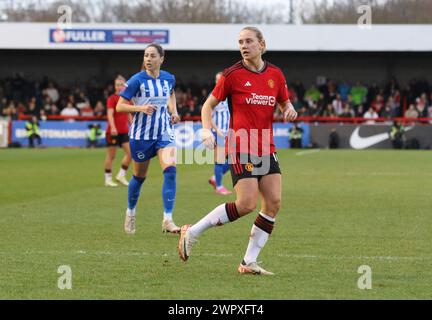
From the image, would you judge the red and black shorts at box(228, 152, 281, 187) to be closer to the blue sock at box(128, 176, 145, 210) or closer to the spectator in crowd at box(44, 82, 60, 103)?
the blue sock at box(128, 176, 145, 210)

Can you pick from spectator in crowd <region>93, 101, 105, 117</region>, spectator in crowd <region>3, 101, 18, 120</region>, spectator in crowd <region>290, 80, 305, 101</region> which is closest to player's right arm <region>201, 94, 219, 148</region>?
spectator in crowd <region>3, 101, 18, 120</region>

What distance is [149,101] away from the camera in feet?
38.3

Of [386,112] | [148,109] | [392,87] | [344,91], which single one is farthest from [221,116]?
[392,87]

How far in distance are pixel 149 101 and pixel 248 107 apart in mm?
3515

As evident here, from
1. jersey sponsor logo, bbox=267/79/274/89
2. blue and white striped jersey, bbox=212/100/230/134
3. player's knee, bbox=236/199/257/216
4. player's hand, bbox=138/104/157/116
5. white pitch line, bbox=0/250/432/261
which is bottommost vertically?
white pitch line, bbox=0/250/432/261

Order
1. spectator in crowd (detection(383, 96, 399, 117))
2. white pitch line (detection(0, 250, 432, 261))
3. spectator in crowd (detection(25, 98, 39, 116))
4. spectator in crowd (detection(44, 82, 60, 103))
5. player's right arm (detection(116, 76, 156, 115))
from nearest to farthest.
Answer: white pitch line (detection(0, 250, 432, 261)), player's right arm (detection(116, 76, 156, 115)), spectator in crowd (detection(383, 96, 399, 117)), spectator in crowd (detection(25, 98, 39, 116)), spectator in crowd (detection(44, 82, 60, 103))

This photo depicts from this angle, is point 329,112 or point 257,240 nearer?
point 257,240

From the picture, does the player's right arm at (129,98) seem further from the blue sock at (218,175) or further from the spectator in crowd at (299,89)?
the spectator in crowd at (299,89)

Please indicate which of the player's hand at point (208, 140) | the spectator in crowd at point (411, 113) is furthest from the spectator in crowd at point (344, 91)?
the player's hand at point (208, 140)

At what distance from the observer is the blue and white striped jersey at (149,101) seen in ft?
38.0

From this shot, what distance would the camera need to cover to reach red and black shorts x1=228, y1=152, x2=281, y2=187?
27.4 ft

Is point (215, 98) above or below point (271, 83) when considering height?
below

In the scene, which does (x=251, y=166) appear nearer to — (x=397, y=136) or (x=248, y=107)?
(x=248, y=107)
